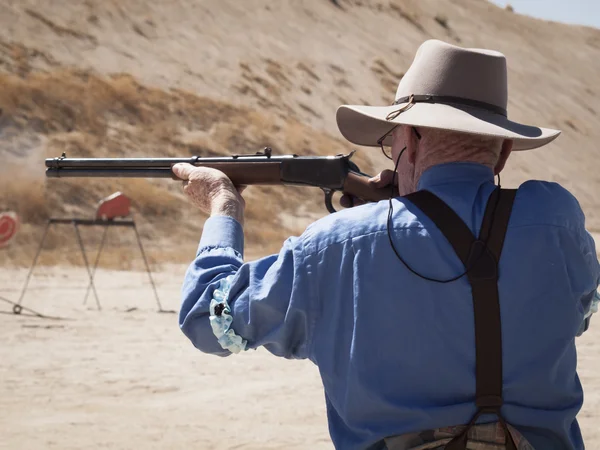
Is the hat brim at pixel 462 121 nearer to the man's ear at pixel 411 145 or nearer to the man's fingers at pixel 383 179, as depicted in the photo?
the man's ear at pixel 411 145

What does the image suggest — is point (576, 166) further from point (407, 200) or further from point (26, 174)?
point (407, 200)

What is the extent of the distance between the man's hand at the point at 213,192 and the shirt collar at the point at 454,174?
1.84 feet

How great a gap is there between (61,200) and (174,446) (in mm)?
17011

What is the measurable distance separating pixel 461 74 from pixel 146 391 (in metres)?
5.64

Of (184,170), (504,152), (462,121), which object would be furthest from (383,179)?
(462,121)

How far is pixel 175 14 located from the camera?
34750 mm

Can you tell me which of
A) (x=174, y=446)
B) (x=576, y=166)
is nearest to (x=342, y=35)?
(x=576, y=166)

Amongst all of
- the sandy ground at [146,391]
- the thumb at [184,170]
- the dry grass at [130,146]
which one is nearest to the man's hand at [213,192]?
the thumb at [184,170]

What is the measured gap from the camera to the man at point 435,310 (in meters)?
1.96

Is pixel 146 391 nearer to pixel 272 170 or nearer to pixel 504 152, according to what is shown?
pixel 272 170

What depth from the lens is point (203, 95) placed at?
98.9 ft

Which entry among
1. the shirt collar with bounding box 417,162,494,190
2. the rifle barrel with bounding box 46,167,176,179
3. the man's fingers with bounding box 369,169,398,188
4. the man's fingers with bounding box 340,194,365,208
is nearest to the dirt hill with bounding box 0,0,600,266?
the rifle barrel with bounding box 46,167,176,179

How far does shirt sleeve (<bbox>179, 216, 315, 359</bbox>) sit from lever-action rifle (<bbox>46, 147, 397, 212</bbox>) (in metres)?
1.11

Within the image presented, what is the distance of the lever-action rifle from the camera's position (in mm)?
3414
